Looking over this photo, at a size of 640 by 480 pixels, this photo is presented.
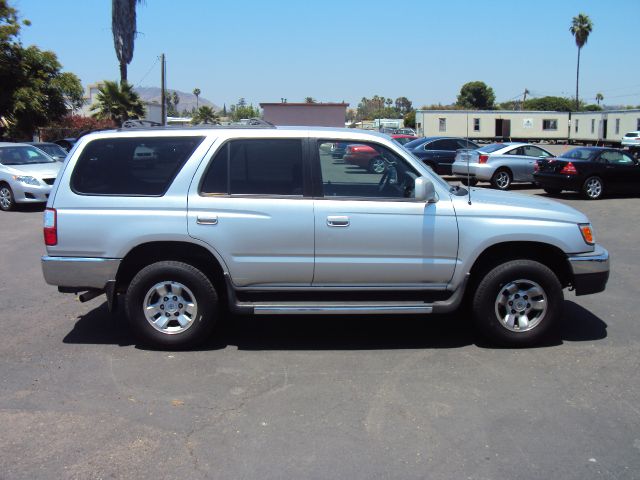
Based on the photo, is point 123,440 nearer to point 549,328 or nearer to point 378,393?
point 378,393

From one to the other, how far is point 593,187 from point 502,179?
302cm

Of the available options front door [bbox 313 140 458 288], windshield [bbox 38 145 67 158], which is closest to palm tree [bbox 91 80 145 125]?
windshield [bbox 38 145 67 158]

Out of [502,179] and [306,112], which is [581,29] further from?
[502,179]

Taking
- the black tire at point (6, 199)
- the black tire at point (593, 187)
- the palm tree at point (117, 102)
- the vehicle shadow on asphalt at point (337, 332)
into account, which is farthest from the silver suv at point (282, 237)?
the palm tree at point (117, 102)

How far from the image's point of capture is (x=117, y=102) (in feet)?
107

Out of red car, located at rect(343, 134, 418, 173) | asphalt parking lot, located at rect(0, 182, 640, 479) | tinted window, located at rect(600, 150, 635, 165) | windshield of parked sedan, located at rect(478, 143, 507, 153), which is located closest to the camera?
asphalt parking lot, located at rect(0, 182, 640, 479)

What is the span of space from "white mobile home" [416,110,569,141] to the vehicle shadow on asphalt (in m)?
47.7

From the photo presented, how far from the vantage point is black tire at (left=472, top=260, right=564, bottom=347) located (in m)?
5.39

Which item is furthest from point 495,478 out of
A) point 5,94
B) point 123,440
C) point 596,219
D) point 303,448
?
point 5,94

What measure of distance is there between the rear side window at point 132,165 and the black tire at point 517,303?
2872 mm

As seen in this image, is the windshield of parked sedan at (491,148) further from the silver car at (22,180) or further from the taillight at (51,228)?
the taillight at (51,228)

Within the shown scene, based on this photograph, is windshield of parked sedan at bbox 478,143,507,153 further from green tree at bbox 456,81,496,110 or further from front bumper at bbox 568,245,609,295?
green tree at bbox 456,81,496,110

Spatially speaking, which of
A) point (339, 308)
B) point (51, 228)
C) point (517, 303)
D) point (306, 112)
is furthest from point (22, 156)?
point (306, 112)

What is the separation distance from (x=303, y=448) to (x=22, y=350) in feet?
10.1
